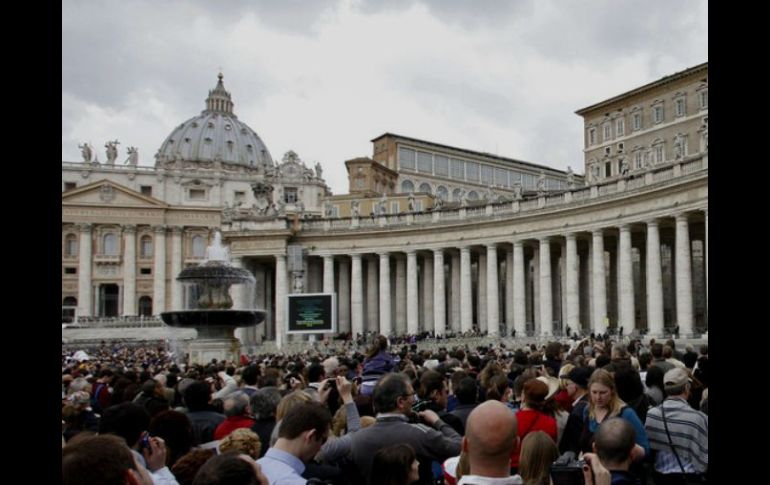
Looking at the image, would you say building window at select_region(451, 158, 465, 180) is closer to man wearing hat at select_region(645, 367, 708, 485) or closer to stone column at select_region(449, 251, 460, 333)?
stone column at select_region(449, 251, 460, 333)

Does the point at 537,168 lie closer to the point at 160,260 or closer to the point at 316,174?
the point at 316,174

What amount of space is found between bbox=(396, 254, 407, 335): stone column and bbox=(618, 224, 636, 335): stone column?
66.7 feet

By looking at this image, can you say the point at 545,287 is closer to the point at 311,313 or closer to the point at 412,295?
the point at 412,295

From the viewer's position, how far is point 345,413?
7.96m

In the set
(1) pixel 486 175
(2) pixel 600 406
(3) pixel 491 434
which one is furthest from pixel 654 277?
(1) pixel 486 175

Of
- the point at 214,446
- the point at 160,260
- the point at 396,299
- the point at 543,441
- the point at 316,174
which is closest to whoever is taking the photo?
the point at 543,441

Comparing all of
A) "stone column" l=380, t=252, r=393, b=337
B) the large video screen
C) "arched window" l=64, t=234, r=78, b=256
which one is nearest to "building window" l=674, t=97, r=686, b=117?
"stone column" l=380, t=252, r=393, b=337

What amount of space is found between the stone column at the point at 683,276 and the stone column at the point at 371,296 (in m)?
27.6

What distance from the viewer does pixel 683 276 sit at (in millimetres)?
42500

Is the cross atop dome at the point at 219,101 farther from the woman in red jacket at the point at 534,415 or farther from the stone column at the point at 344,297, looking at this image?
the woman in red jacket at the point at 534,415

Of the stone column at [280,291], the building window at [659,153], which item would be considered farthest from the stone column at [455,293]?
the building window at [659,153]
